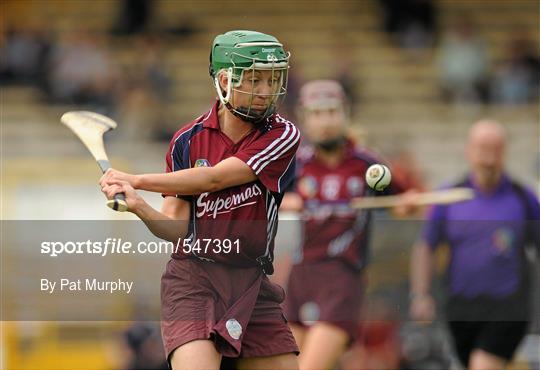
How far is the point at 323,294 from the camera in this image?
7.35 meters

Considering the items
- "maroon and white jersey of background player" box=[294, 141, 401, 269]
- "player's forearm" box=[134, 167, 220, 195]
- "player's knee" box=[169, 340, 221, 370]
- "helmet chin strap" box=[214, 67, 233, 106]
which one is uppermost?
"helmet chin strap" box=[214, 67, 233, 106]

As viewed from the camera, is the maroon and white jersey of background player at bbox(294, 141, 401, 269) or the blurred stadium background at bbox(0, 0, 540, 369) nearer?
the maroon and white jersey of background player at bbox(294, 141, 401, 269)

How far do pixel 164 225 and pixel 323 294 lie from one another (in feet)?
7.51

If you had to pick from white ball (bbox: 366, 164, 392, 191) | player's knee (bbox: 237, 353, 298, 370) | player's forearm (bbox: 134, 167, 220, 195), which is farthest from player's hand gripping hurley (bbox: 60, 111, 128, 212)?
white ball (bbox: 366, 164, 392, 191)

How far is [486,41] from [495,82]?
933mm

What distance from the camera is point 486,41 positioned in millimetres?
14945

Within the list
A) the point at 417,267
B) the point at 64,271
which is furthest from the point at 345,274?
the point at 64,271

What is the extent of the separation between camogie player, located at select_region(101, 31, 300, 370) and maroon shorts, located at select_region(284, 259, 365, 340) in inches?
77.9

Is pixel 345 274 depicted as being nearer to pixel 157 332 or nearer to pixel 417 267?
pixel 417 267

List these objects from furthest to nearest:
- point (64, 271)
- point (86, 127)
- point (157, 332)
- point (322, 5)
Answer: point (322, 5)
point (157, 332)
point (64, 271)
point (86, 127)

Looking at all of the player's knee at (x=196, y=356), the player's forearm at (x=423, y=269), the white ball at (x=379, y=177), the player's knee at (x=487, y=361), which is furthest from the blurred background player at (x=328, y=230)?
the player's knee at (x=196, y=356)

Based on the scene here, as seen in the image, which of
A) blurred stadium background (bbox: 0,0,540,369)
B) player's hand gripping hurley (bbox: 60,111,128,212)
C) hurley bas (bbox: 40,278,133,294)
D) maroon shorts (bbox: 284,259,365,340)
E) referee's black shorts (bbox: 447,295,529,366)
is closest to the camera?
player's hand gripping hurley (bbox: 60,111,128,212)

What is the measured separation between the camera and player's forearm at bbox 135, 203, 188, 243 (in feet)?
16.8

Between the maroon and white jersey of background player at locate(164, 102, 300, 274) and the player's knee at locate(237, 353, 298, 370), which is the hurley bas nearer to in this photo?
the maroon and white jersey of background player at locate(164, 102, 300, 274)
